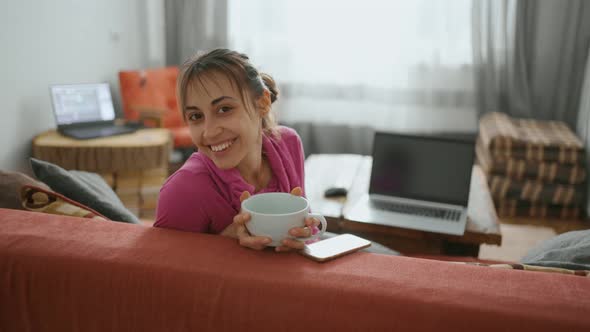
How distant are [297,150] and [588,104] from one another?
2.67 metres

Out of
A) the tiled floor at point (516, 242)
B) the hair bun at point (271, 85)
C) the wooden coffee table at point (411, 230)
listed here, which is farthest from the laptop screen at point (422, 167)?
the hair bun at point (271, 85)

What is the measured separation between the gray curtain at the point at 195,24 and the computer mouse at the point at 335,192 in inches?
92.1

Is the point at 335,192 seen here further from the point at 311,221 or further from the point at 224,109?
the point at 311,221

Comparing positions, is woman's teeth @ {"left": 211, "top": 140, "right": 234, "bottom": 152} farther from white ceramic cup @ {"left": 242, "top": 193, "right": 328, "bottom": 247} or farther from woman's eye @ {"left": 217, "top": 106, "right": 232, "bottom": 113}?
white ceramic cup @ {"left": 242, "top": 193, "right": 328, "bottom": 247}

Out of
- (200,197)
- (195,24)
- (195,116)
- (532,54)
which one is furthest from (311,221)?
(195,24)

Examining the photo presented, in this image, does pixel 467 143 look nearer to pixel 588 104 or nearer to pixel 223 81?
pixel 223 81

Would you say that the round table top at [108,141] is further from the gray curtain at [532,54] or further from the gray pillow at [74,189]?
the gray curtain at [532,54]

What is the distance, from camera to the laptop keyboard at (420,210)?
6.29 ft

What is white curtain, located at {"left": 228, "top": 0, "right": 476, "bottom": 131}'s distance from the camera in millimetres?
3791

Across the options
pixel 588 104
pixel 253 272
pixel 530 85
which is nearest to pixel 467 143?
pixel 253 272

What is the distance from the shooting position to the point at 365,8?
152 inches

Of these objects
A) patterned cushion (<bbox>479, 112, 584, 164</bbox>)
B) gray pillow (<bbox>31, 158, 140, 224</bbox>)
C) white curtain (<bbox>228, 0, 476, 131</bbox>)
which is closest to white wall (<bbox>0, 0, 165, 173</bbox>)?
white curtain (<bbox>228, 0, 476, 131</bbox>)

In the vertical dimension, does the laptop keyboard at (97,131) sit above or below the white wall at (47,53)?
below

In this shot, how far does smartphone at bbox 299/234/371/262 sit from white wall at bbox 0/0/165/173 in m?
2.41
